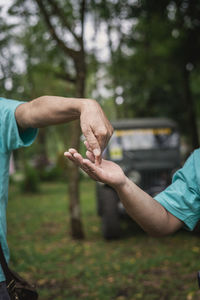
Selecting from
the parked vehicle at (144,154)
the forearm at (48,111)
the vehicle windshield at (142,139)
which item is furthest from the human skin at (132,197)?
the vehicle windshield at (142,139)

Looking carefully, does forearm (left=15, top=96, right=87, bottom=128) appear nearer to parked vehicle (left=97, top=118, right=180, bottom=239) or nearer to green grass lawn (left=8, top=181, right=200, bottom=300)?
green grass lawn (left=8, top=181, right=200, bottom=300)

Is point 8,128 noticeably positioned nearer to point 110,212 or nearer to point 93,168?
point 93,168

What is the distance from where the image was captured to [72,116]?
4.86 ft

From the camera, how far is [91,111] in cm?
136

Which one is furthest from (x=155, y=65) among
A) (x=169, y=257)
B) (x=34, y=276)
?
(x=34, y=276)

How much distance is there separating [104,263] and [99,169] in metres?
4.00


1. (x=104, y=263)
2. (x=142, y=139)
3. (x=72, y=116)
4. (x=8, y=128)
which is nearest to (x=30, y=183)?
(x=142, y=139)

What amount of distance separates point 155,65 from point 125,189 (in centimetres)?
1119

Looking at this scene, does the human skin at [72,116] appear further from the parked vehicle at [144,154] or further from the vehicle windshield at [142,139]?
the vehicle windshield at [142,139]

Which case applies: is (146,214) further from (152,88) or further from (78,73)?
(152,88)

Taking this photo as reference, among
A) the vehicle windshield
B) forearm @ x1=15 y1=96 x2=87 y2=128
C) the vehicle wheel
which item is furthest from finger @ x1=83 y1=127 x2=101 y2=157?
the vehicle windshield

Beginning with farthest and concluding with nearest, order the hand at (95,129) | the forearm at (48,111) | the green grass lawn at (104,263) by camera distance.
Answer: the green grass lawn at (104,263), the forearm at (48,111), the hand at (95,129)

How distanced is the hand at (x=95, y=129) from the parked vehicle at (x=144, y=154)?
4758mm

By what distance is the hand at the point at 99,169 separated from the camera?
1318 mm
